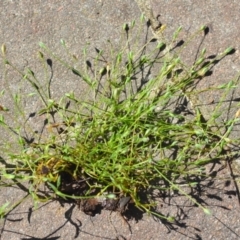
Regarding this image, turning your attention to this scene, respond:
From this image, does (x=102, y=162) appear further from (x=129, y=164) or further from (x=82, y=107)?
(x=82, y=107)

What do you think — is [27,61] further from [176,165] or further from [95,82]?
[176,165]

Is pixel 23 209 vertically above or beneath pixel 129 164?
beneath

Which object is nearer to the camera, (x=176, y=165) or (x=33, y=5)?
(x=176, y=165)

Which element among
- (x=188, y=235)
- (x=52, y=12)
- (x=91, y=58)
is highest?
(x=52, y=12)

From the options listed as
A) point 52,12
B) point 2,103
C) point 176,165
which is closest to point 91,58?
point 52,12

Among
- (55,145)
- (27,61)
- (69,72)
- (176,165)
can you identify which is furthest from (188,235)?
(27,61)

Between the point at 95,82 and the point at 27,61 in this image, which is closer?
the point at 95,82
